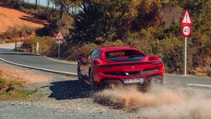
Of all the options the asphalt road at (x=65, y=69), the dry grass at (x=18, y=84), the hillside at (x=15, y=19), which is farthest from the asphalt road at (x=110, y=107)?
the hillside at (x=15, y=19)

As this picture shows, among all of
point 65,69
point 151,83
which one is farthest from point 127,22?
point 151,83

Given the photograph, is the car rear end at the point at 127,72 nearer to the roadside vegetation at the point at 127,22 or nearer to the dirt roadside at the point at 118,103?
the dirt roadside at the point at 118,103

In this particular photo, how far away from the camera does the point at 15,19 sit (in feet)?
303

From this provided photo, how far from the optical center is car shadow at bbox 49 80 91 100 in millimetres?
12983

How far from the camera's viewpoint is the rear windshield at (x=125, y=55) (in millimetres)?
11562

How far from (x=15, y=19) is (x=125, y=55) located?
83514mm

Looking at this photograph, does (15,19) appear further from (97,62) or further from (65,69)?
(97,62)

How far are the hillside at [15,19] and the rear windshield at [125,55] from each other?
75.2 meters

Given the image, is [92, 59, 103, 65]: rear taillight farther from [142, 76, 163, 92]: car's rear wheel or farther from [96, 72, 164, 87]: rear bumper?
[142, 76, 163, 92]: car's rear wheel

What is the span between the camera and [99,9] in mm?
36000

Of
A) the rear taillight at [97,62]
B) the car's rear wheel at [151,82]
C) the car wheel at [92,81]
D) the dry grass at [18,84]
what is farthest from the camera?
the dry grass at [18,84]

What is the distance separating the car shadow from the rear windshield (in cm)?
153

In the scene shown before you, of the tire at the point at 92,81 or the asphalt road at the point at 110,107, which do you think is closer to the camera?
the asphalt road at the point at 110,107

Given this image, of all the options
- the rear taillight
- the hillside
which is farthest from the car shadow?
the hillside
